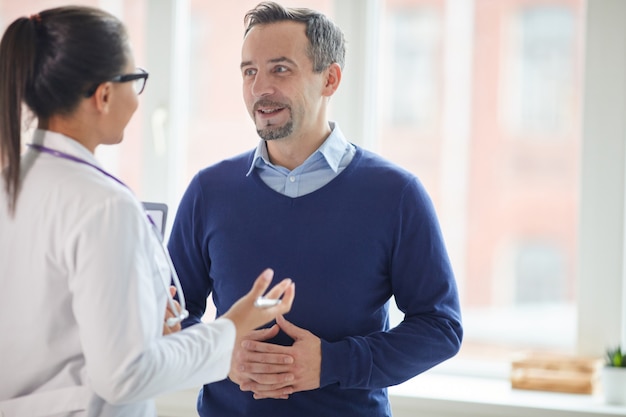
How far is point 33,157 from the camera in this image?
4.58 feet

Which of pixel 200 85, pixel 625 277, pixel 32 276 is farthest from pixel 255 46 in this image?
pixel 200 85

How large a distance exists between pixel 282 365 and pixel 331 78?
0.78 metres

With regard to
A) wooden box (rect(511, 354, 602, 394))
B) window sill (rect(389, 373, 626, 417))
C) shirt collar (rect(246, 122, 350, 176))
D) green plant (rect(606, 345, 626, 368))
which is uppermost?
shirt collar (rect(246, 122, 350, 176))

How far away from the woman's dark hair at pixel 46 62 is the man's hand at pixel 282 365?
72 cm

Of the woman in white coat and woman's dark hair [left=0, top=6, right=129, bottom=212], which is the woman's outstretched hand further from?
woman's dark hair [left=0, top=6, right=129, bottom=212]

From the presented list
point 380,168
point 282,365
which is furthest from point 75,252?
point 380,168

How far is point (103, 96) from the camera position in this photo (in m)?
1.40

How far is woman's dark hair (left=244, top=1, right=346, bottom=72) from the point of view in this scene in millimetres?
2117

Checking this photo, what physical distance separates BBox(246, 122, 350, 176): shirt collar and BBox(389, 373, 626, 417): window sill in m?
0.86

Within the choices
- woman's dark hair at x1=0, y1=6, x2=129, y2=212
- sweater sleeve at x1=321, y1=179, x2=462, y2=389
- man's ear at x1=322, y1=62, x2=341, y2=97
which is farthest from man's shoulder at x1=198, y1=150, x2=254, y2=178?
woman's dark hair at x1=0, y1=6, x2=129, y2=212

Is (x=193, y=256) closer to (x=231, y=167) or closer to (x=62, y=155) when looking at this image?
(x=231, y=167)

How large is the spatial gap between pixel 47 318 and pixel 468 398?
1.54 m

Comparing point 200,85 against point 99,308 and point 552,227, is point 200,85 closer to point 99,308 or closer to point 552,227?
point 552,227

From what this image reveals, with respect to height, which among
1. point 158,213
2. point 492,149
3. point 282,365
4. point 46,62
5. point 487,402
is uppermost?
point 46,62
